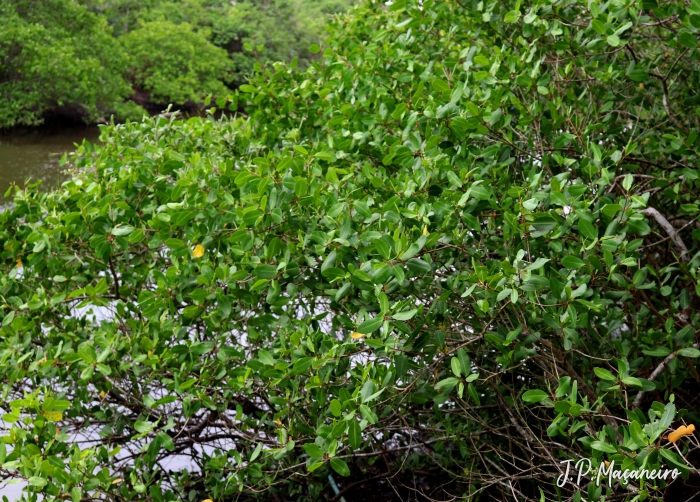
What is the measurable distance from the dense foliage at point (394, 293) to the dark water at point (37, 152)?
25.0 feet

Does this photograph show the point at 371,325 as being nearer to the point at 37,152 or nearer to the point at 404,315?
the point at 404,315

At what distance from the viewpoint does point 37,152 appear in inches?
552

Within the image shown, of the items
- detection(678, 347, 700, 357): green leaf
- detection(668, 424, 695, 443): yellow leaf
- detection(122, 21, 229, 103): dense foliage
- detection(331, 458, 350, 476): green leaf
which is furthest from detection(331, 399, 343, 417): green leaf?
detection(122, 21, 229, 103): dense foliage

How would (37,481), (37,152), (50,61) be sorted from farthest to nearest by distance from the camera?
(50,61) → (37,152) → (37,481)

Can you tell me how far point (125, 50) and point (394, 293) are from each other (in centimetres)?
2069

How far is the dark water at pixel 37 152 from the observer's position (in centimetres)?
1119

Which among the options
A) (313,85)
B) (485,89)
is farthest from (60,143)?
(485,89)

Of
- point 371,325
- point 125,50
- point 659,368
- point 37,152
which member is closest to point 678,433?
point 659,368

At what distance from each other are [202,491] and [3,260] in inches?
46.4

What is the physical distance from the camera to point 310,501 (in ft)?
8.95

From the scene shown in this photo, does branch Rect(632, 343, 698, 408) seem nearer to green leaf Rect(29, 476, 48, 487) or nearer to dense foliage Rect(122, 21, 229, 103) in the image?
green leaf Rect(29, 476, 48, 487)

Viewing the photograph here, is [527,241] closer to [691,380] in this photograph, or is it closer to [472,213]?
[472,213]

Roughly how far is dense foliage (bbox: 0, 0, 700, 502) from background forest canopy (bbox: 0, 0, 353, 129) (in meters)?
4.41

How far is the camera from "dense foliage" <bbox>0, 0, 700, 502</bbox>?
72.9 inches
